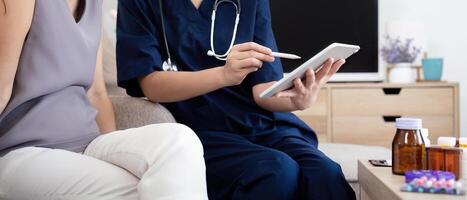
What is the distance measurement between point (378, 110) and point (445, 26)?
2.13ft

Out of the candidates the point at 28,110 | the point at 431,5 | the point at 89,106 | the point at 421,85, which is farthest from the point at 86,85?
the point at 431,5

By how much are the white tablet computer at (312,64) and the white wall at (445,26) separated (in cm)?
194

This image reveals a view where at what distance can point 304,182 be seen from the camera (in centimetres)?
118

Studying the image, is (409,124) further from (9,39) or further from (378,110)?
(378,110)

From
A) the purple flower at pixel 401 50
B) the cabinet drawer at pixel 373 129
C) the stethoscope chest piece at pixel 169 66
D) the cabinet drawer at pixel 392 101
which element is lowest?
the cabinet drawer at pixel 373 129

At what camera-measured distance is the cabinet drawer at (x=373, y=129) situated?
2.71 meters

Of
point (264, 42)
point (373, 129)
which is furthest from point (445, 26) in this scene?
point (264, 42)

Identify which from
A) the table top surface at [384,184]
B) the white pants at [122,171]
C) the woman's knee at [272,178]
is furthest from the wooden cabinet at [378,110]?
the white pants at [122,171]

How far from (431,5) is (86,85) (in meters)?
2.26

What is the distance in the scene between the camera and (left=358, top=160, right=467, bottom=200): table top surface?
0.87 metres

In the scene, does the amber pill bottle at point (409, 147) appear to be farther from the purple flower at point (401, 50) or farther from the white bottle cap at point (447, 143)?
the purple flower at point (401, 50)

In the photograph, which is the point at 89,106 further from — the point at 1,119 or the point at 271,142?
the point at 271,142

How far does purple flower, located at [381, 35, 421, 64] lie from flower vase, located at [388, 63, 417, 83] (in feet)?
0.08

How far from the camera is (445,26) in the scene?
3.03 metres
